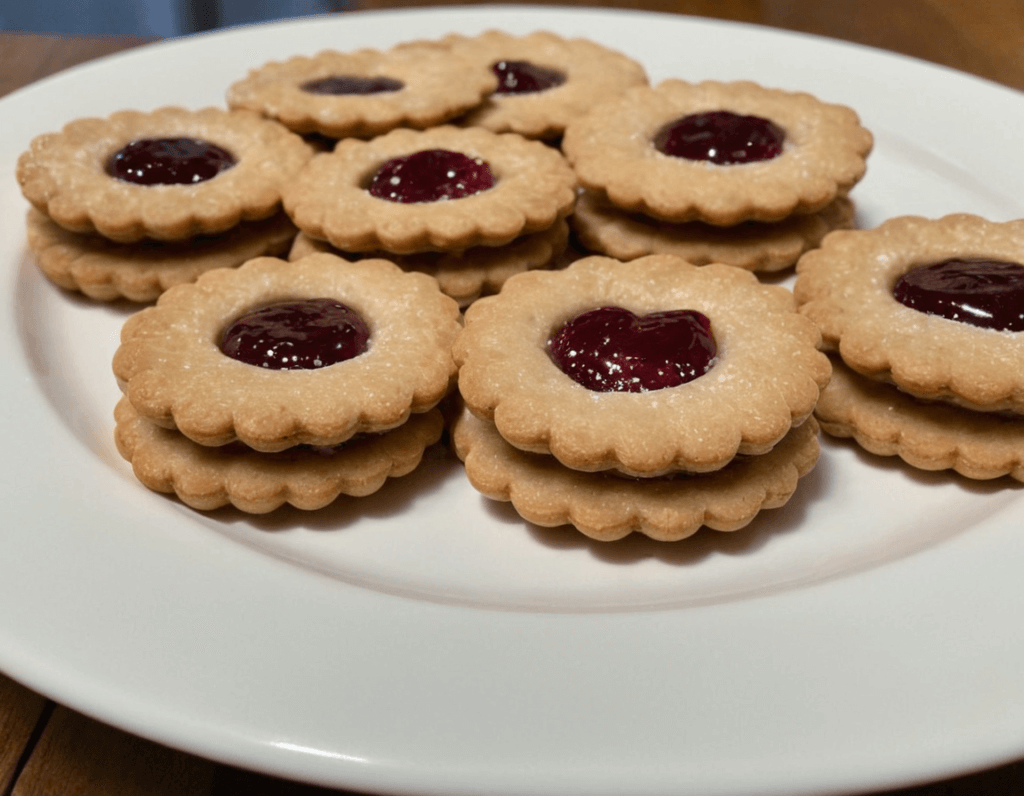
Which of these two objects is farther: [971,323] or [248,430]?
[971,323]

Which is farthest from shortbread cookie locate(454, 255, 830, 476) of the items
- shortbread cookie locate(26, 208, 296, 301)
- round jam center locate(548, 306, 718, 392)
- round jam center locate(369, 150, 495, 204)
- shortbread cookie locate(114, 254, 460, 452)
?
shortbread cookie locate(26, 208, 296, 301)

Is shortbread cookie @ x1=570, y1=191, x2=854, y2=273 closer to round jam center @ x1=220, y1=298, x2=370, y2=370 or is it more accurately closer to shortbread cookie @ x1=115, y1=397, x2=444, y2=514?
round jam center @ x1=220, y1=298, x2=370, y2=370

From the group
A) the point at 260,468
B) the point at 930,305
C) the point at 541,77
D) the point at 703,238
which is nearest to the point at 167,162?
the point at 260,468

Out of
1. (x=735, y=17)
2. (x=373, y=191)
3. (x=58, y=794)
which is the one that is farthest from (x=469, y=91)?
(x=735, y=17)

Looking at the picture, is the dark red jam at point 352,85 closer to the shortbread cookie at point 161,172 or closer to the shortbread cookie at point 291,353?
the shortbread cookie at point 161,172

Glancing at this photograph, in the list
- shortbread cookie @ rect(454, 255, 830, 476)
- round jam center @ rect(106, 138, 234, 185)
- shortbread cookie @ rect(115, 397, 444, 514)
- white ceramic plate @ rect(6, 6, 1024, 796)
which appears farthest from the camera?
round jam center @ rect(106, 138, 234, 185)

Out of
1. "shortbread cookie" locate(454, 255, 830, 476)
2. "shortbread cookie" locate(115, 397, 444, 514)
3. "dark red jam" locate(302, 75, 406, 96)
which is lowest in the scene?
"shortbread cookie" locate(115, 397, 444, 514)

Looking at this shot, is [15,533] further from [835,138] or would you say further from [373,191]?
[835,138]
